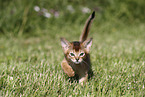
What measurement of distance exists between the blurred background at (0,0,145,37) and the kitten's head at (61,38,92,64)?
3.79 meters

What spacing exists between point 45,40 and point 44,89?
3.96 meters

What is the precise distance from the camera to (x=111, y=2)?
8.52m

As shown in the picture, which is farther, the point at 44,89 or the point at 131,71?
the point at 131,71

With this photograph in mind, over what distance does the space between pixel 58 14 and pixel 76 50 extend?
4.96m

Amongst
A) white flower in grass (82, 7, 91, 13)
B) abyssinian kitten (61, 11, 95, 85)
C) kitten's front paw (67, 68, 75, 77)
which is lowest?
kitten's front paw (67, 68, 75, 77)

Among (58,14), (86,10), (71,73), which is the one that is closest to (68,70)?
(71,73)

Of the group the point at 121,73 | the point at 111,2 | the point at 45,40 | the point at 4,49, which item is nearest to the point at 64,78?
the point at 121,73

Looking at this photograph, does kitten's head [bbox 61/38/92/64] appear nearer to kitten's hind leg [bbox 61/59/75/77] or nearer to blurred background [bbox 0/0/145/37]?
kitten's hind leg [bbox 61/59/75/77]

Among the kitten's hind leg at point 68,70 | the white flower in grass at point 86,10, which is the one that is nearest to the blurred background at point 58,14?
the white flower in grass at point 86,10

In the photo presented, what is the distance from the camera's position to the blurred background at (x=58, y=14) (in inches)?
249

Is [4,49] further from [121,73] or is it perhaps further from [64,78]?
[121,73]

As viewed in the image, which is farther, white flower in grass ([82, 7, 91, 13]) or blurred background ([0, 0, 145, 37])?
white flower in grass ([82, 7, 91, 13])

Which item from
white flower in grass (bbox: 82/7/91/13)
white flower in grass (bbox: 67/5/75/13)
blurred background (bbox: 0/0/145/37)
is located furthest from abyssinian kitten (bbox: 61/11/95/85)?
white flower in grass (bbox: 82/7/91/13)

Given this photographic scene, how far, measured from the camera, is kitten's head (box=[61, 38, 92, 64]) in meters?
2.43
